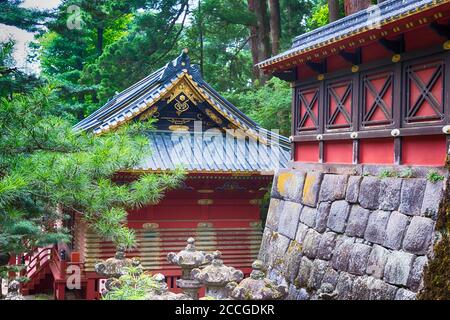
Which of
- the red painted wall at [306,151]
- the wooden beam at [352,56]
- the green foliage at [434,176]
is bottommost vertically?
the green foliage at [434,176]

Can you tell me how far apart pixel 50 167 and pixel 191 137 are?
25.9 feet

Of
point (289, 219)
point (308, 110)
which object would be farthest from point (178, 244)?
point (308, 110)

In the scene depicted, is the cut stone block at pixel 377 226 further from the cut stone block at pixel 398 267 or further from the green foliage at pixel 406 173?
the green foliage at pixel 406 173

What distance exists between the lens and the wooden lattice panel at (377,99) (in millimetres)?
9195

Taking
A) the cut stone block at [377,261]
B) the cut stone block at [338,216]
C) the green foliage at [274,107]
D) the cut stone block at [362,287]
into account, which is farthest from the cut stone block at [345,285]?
the green foliage at [274,107]

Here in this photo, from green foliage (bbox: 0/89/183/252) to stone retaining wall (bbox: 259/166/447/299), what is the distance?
3.41 meters

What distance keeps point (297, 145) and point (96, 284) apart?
592 centimetres

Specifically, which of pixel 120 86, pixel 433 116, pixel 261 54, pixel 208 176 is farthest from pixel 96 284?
pixel 261 54

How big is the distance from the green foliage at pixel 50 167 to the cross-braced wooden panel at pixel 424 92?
4.28m

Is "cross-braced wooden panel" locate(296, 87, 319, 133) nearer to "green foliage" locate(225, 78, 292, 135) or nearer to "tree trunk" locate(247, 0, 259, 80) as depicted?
"green foliage" locate(225, 78, 292, 135)

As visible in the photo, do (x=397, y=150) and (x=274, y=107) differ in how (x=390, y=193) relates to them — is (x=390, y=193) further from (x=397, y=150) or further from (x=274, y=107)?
(x=274, y=107)

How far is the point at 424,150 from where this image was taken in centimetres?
830
